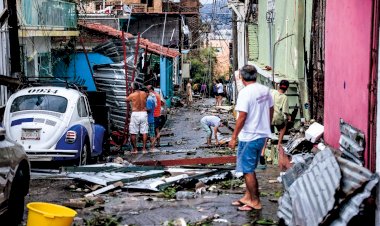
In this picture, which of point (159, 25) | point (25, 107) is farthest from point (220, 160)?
point (159, 25)

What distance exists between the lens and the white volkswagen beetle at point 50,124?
13.9 metres

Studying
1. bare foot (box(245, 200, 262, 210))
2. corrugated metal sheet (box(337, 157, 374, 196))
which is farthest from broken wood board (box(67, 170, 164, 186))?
corrugated metal sheet (box(337, 157, 374, 196))

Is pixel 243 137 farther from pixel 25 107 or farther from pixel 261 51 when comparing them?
pixel 261 51

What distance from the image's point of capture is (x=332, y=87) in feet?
32.0

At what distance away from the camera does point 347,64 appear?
8508 millimetres

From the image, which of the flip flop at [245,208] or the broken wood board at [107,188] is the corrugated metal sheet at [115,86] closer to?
the broken wood board at [107,188]

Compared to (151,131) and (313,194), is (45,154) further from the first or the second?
(313,194)

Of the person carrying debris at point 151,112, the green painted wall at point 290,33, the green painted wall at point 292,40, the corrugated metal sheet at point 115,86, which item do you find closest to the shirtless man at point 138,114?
the person carrying debris at point 151,112

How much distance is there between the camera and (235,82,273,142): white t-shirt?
8.48 m

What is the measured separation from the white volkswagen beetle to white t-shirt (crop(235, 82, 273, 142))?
6.40 meters

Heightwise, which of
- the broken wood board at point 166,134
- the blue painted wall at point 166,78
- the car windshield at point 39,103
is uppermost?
the car windshield at point 39,103

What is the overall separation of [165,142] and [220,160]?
7.81 metres

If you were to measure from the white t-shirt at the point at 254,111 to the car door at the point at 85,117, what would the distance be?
735 cm

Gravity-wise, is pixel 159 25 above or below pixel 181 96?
above
